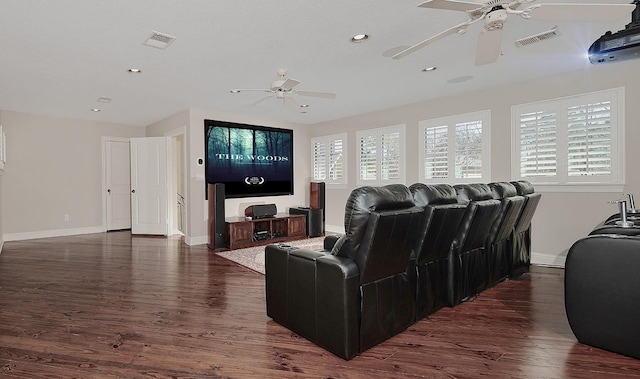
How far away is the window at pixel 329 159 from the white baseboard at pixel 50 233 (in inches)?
203

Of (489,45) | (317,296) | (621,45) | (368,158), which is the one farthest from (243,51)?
(368,158)

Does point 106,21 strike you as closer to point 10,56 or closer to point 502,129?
point 10,56

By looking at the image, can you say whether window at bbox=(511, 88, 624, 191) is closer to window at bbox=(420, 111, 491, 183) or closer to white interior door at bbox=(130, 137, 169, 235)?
window at bbox=(420, 111, 491, 183)

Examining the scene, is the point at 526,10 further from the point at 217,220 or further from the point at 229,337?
the point at 217,220

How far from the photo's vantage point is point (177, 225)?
7.66 meters

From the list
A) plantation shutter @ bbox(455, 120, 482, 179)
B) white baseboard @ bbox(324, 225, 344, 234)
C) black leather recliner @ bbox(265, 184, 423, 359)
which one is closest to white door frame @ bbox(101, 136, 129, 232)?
white baseboard @ bbox(324, 225, 344, 234)

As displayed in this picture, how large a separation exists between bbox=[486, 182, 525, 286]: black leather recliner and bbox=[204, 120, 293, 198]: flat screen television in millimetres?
4698

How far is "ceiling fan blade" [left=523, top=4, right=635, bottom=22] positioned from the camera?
2086 millimetres

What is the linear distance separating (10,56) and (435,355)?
5012 mm

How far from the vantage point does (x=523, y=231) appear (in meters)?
4.23

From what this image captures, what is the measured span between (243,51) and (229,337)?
2.78m

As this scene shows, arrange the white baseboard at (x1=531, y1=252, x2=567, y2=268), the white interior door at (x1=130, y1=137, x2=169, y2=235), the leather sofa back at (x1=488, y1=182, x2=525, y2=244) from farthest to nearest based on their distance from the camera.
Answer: the white interior door at (x1=130, y1=137, x2=169, y2=235)
the white baseboard at (x1=531, y1=252, x2=567, y2=268)
the leather sofa back at (x1=488, y1=182, x2=525, y2=244)

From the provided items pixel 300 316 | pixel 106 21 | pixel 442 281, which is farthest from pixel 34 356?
pixel 442 281

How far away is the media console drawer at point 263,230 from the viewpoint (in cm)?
591
